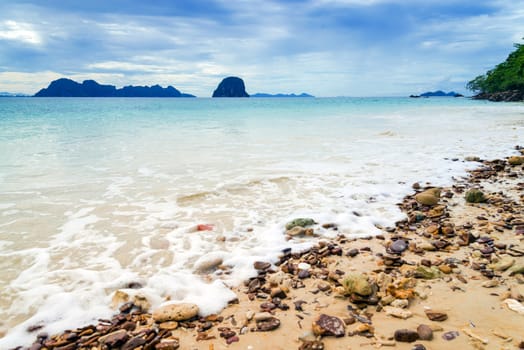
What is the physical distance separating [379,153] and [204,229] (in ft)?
29.5

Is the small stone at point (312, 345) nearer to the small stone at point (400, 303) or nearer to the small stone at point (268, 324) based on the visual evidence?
the small stone at point (268, 324)

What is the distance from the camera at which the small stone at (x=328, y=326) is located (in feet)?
9.09

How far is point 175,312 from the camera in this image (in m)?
3.14

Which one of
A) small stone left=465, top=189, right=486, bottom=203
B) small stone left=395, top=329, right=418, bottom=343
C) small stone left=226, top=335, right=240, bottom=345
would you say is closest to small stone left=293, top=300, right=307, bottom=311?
small stone left=226, top=335, right=240, bottom=345

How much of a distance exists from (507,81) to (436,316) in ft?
307

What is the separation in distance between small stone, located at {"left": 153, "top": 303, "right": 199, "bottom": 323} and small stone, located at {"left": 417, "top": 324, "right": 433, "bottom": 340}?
2035 millimetres

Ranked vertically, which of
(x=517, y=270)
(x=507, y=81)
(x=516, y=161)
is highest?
(x=507, y=81)

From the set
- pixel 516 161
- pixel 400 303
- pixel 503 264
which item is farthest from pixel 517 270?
pixel 516 161

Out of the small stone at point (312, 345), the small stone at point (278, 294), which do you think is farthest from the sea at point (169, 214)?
the small stone at point (312, 345)

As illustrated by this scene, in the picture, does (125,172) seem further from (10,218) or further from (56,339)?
(56,339)

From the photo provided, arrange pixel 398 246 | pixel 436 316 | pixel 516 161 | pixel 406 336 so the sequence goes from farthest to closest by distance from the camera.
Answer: pixel 516 161 → pixel 398 246 → pixel 436 316 → pixel 406 336

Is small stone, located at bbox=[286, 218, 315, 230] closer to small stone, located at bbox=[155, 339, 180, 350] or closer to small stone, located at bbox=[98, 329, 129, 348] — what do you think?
small stone, located at bbox=[155, 339, 180, 350]

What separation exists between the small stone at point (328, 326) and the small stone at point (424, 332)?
2.03 feet

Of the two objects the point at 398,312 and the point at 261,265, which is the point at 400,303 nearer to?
the point at 398,312
